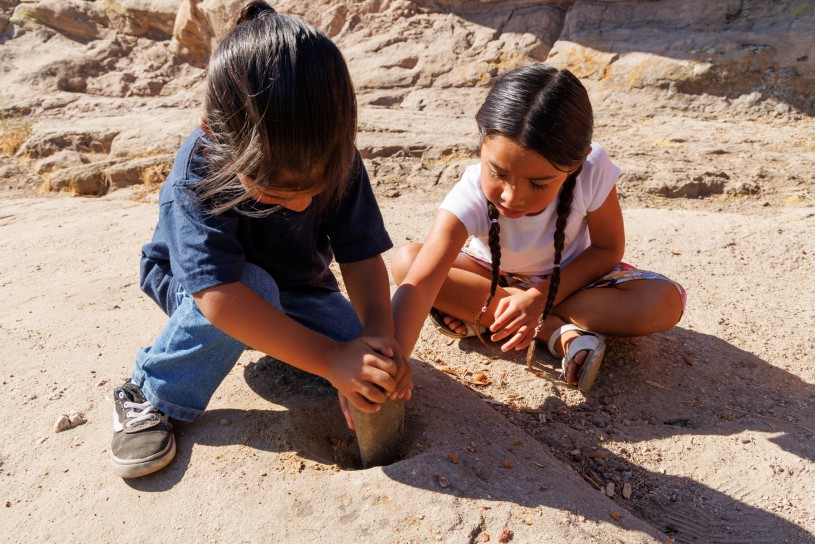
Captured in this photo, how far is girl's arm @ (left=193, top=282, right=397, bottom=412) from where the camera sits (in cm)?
162

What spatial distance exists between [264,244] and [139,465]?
680 millimetres

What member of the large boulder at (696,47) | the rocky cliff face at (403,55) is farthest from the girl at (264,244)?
the large boulder at (696,47)

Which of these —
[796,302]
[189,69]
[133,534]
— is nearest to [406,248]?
[133,534]

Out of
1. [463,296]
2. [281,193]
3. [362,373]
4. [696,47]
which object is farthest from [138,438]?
[696,47]

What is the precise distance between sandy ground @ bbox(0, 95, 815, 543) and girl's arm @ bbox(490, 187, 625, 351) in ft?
0.77

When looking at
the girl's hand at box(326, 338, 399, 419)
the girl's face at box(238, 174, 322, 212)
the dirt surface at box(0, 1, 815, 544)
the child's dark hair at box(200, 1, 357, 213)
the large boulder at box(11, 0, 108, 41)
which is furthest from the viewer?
the large boulder at box(11, 0, 108, 41)

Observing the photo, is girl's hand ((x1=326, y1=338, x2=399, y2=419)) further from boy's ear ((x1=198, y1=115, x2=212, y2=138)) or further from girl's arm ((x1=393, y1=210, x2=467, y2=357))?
boy's ear ((x1=198, y1=115, x2=212, y2=138))

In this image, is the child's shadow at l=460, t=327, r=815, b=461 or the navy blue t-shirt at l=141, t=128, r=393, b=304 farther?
the child's shadow at l=460, t=327, r=815, b=461

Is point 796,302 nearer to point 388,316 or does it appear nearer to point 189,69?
point 388,316

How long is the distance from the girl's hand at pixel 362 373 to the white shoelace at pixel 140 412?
636 millimetres

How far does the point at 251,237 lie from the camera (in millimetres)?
1914

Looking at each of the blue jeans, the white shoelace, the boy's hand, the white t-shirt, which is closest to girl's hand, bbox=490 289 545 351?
the white t-shirt

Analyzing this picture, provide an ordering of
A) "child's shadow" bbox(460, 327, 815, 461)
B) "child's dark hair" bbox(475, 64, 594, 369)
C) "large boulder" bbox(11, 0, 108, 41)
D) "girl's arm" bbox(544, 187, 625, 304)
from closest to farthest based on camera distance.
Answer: "child's dark hair" bbox(475, 64, 594, 369), "child's shadow" bbox(460, 327, 815, 461), "girl's arm" bbox(544, 187, 625, 304), "large boulder" bbox(11, 0, 108, 41)

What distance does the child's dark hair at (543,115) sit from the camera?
2.02 metres
